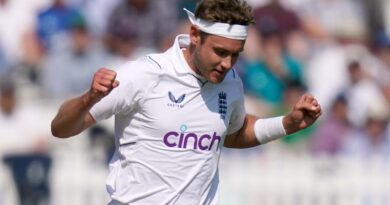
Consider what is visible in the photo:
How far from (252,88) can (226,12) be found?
7289 mm

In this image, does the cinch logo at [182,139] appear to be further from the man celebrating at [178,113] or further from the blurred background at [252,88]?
the blurred background at [252,88]

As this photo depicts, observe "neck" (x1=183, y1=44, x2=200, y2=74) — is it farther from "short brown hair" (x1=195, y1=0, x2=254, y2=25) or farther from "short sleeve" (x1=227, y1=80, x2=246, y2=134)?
"short sleeve" (x1=227, y1=80, x2=246, y2=134)

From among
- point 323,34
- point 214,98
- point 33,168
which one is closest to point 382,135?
point 323,34

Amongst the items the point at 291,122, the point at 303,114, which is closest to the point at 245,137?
the point at 291,122

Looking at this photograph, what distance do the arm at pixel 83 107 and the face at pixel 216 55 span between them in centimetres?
48

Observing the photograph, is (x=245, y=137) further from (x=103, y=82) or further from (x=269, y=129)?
(x=103, y=82)

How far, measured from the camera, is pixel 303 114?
626 centimetres

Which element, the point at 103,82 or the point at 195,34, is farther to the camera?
the point at 195,34

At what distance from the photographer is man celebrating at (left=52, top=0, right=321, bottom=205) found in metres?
5.95

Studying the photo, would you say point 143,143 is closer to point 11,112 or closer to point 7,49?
point 11,112

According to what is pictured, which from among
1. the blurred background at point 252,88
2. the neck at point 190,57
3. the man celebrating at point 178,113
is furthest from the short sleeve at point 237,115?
the blurred background at point 252,88

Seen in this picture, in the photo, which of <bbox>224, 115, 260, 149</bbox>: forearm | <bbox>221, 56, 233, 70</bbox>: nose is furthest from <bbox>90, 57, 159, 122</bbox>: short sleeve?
<bbox>224, 115, 260, 149</bbox>: forearm

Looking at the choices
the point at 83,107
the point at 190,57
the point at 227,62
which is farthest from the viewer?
the point at 190,57

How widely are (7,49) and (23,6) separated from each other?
1.72ft
